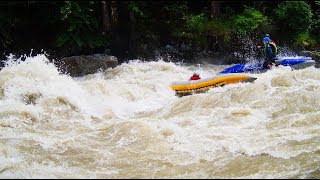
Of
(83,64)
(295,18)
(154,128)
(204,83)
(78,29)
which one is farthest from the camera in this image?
(295,18)

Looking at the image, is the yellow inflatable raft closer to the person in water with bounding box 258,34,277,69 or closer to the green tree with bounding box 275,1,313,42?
the person in water with bounding box 258,34,277,69

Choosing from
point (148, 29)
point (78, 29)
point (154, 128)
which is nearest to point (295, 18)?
point (148, 29)

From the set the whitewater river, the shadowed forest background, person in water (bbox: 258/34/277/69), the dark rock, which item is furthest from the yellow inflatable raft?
the shadowed forest background

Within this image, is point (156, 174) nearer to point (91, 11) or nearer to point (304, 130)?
point (304, 130)

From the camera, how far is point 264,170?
4.78 meters

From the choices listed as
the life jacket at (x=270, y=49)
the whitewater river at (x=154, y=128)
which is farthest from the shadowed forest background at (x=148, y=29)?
the whitewater river at (x=154, y=128)

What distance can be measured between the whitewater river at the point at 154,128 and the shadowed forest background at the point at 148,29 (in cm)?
388

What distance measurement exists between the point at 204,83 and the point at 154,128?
3.28 metres

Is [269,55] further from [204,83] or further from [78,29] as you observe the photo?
[78,29]

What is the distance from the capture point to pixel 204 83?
961 centimetres

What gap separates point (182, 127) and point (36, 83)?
162 inches

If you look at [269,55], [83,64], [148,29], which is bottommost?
[269,55]

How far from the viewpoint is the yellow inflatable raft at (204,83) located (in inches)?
378

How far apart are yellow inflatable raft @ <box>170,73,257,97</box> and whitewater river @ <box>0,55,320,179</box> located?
0.77 ft
